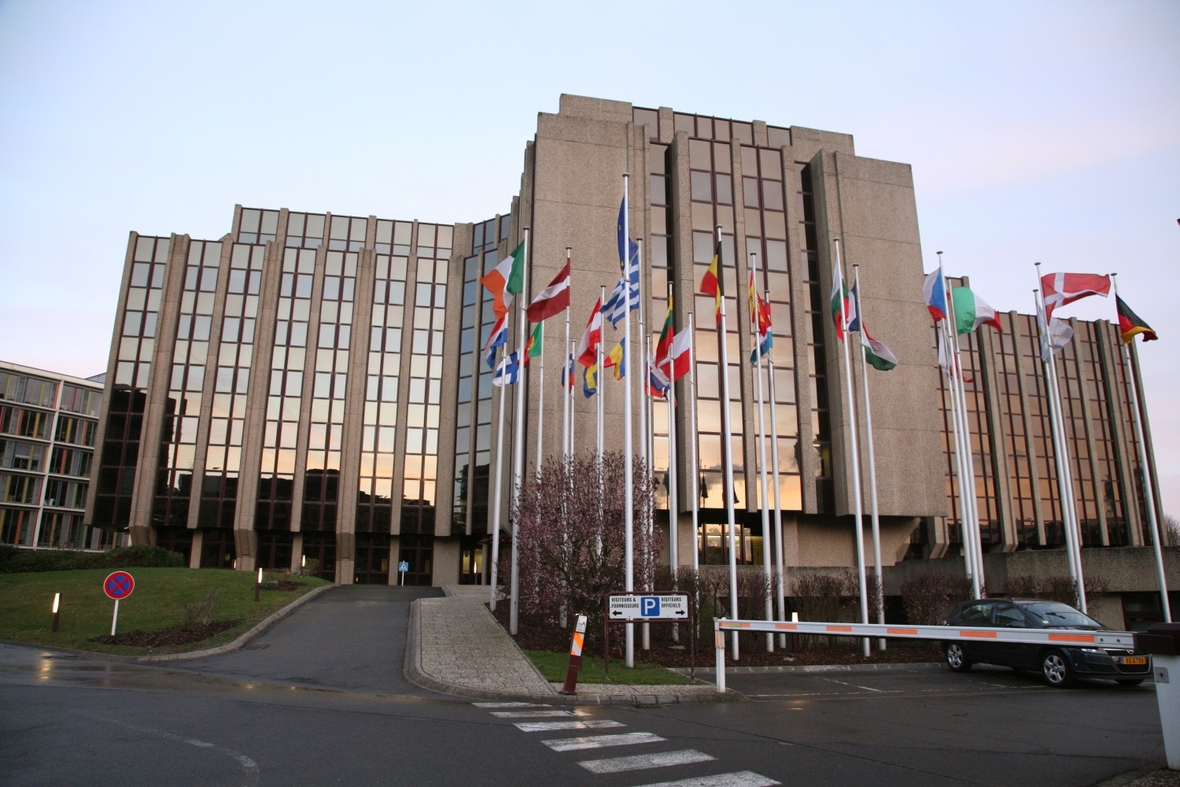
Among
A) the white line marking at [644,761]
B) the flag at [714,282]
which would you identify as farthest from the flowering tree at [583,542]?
the white line marking at [644,761]

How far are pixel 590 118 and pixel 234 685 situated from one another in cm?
3305

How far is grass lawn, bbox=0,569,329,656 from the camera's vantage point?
1822 centimetres

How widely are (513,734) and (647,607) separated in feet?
19.0

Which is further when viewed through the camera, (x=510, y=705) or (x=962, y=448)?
(x=962, y=448)

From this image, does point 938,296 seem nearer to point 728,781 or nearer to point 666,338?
point 666,338

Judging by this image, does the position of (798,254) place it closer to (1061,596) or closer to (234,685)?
(1061,596)

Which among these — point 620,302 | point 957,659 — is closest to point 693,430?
point 620,302

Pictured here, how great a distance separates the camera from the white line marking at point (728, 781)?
246 inches

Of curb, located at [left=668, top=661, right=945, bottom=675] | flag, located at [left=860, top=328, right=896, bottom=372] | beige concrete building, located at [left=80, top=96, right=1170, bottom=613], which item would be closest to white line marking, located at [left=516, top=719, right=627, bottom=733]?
curb, located at [left=668, top=661, right=945, bottom=675]

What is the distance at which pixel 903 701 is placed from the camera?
12.0 m

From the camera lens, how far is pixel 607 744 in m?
7.89

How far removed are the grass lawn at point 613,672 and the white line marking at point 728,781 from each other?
6.30m

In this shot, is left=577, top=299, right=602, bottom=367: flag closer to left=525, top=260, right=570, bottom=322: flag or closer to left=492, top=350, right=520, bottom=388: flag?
left=525, top=260, right=570, bottom=322: flag

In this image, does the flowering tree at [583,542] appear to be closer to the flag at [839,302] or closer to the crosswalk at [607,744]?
the crosswalk at [607,744]
